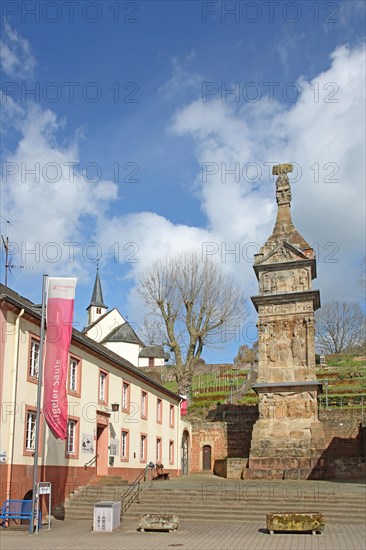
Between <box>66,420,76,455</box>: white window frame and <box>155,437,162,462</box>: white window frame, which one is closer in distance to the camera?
<box>66,420,76,455</box>: white window frame

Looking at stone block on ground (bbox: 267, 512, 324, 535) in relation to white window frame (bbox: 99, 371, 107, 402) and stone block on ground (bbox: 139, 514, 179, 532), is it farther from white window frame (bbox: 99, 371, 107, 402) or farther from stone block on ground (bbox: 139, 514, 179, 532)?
white window frame (bbox: 99, 371, 107, 402)

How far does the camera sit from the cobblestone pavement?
510 inches

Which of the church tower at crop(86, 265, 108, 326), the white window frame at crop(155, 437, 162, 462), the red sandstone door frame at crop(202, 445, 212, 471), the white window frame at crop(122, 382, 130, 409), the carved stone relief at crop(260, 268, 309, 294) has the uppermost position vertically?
the church tower at crop(86, 265, 108, 326)

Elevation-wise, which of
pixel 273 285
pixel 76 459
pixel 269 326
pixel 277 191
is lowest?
pixel 76 459

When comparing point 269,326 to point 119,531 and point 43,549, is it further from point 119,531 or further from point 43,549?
point 43,549

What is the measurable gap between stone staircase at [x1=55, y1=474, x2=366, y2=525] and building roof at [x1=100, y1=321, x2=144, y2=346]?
5426 centimetres

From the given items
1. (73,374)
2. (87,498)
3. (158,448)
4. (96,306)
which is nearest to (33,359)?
(73,374)

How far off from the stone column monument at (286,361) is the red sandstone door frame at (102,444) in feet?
20.7

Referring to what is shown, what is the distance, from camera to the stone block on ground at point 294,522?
14594 mm

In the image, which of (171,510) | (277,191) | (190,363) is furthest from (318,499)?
(190,363)

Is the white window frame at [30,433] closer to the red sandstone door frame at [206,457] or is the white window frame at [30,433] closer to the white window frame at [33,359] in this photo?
the white window frame at [33,359]

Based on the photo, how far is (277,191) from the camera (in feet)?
99.4

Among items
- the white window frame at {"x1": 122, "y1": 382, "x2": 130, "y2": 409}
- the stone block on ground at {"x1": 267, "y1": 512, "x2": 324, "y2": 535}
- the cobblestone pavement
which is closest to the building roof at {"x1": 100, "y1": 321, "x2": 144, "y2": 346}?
the white window frame at {"x1": 122, "y1": 382, "x2": 130, "y2": 409}

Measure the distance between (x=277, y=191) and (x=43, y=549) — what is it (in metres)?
22.1
